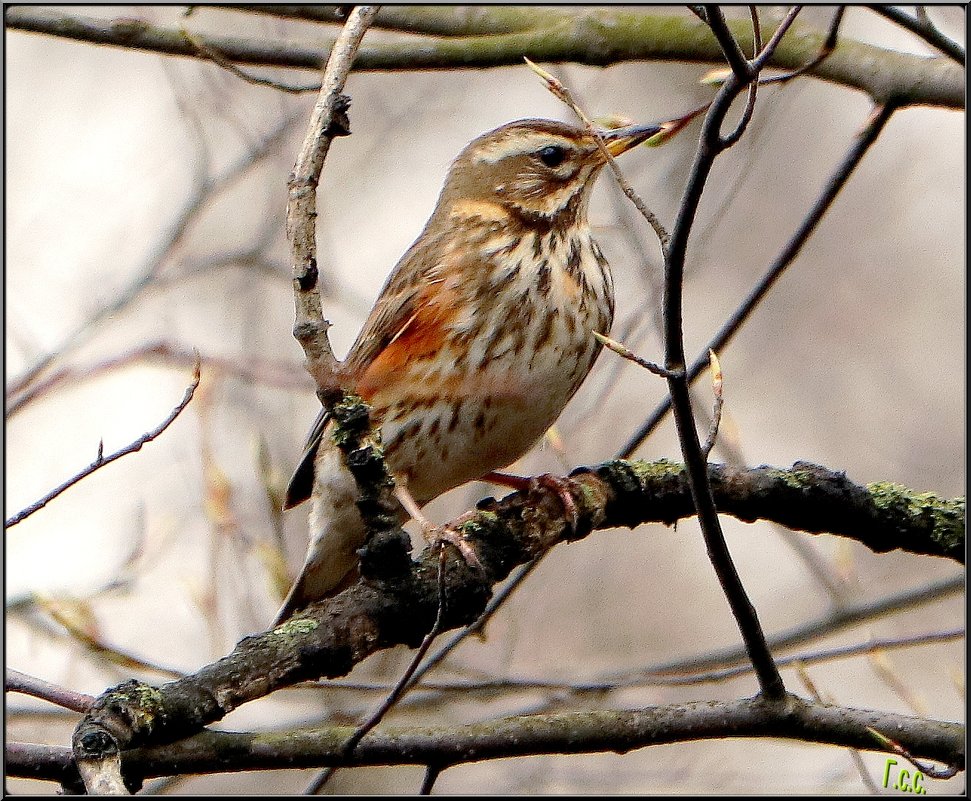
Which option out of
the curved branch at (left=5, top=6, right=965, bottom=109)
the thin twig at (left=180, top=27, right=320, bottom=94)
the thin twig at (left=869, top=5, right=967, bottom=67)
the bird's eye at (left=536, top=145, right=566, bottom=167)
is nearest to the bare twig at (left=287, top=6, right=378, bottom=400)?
the thin twig at (left=180, top=27, right=320, bottom=94)

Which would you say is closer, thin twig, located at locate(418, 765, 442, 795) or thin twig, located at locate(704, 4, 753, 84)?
thin twig, located at locate(704, 4, 753, 84)

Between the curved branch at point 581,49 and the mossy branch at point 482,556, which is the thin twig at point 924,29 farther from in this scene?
the mossy branch at point 482,556

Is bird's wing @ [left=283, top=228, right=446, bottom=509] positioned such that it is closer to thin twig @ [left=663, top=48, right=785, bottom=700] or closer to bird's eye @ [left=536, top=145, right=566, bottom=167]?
bird's eye @ [left=536, top=145, right=566, bottom=167]

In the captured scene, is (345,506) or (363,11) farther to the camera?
(345,506)

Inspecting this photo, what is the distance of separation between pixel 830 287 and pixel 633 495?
8708mm

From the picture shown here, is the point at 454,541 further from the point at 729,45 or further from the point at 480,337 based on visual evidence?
the point at 729,45

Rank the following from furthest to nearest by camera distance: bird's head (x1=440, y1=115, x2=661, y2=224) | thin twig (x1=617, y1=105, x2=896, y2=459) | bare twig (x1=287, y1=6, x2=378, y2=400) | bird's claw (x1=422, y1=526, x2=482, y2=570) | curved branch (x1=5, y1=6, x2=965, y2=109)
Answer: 1. bird's head (x1=440, y1=115, x2=661, y2=224)
2. curved branch (x1=5, y1=6, x2=965, y2=109)
3. thin twig (x1=617, y1=105, x2=896, y2=459)
4. bird's claw (x1=422, y1=526, x2=482, y2=570)
5. bare twig (x1=287, y1=6, x2=378, y2=400)

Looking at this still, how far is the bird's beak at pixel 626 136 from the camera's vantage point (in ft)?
14.2

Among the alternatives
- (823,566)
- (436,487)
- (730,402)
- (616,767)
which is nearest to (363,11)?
(436,487)

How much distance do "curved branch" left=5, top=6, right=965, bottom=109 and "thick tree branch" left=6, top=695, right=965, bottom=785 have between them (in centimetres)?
261

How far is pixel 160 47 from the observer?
5031 mm

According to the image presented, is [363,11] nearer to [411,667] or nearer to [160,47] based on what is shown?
[411,667]

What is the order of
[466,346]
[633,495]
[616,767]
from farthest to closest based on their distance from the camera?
[616,767] < [466,346] < [633,495]

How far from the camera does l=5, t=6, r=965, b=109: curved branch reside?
4879 millimetres
